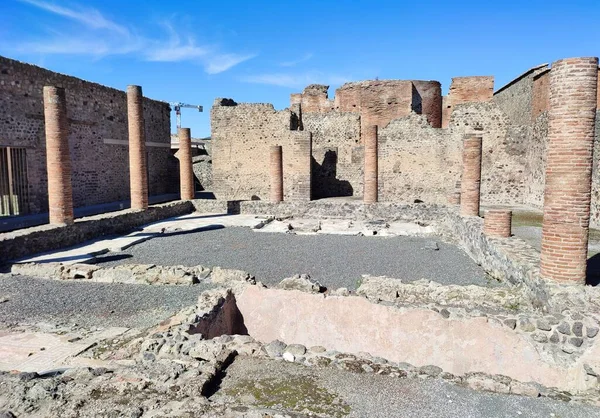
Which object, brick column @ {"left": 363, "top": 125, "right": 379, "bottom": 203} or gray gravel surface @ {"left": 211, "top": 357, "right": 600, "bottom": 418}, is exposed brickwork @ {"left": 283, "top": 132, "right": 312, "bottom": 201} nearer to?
brick column @ {"left": 363, "top": 125, "right": 379, "bottom": 203}

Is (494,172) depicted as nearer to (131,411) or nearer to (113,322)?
(113,322)

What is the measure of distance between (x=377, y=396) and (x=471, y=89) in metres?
20.4

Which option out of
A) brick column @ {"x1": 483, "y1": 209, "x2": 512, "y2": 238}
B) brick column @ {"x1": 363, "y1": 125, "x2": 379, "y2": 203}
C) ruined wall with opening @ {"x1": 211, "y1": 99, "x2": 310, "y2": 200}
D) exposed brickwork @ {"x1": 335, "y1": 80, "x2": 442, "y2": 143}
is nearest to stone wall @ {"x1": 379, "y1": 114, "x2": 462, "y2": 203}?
exposed brickwork @ {"x1": 335, "y1": 80, "x2": 442, "y2": 143}

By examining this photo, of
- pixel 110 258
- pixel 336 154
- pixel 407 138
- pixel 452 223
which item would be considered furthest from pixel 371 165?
pixel 110 258

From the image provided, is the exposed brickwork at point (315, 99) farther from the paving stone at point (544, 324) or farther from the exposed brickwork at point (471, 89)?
the paving stone at point (544, 324)

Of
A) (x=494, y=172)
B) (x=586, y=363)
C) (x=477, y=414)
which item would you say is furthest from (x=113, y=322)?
(x=494, y=172)

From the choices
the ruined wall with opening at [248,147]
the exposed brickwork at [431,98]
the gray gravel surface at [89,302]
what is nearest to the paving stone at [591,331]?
the gray gravel surface at [89,302]

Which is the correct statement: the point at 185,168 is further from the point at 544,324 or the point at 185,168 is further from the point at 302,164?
the point at 544,324

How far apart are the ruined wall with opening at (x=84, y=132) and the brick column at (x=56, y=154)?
3139mm

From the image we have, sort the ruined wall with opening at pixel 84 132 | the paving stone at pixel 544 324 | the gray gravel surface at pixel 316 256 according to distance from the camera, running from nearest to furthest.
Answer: the paving stone at pixel 544 324 < the gray gravel surface at pixel 316 256 < the ruined wall with opening at pixel 84 132

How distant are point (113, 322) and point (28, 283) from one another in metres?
2.80

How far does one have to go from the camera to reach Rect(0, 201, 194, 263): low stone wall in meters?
9.15

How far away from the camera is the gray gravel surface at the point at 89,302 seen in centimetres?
589

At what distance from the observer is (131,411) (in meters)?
3.07
